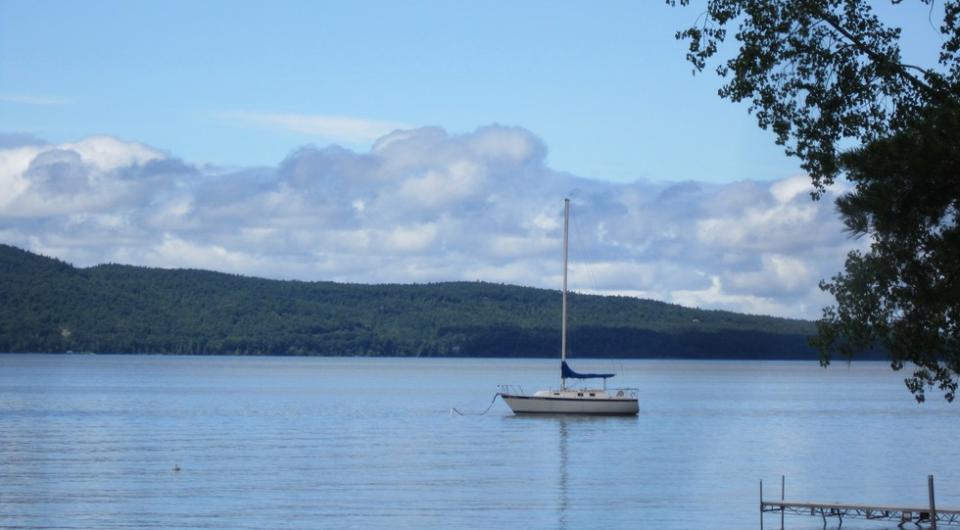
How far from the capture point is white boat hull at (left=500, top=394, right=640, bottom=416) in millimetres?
76625

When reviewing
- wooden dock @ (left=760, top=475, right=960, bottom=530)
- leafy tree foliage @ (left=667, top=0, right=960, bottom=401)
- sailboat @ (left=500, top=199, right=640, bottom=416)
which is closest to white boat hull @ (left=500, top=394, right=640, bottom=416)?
sailboat @ (left=500, top=199, right=640, bottom=416)

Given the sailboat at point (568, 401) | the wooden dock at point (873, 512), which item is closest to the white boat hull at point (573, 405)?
the sailboat at point (568, 401)

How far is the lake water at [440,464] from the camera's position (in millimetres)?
36406

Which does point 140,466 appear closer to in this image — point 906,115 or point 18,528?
point 18,528

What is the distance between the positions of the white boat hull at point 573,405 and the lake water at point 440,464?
1188 mm

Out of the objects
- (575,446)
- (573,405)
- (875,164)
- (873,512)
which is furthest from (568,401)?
(875,164)

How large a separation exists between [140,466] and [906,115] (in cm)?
Result: 3700

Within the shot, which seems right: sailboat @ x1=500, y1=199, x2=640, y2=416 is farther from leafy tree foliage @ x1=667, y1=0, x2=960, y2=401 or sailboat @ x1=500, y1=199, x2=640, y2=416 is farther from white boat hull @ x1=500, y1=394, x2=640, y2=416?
leafy tree foliage @ x1=667, y1=0, x2=960, y2=401

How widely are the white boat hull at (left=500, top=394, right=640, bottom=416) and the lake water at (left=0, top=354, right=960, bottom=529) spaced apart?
1.19m

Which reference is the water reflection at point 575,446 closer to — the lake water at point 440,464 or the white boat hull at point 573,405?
the lake water at point 440,464

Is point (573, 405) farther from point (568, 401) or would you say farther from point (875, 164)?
point (875, 164)

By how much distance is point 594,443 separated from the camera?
63875mm

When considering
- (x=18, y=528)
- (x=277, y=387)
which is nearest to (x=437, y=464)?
(x=18, y=528)

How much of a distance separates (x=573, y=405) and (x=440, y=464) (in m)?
26.1
